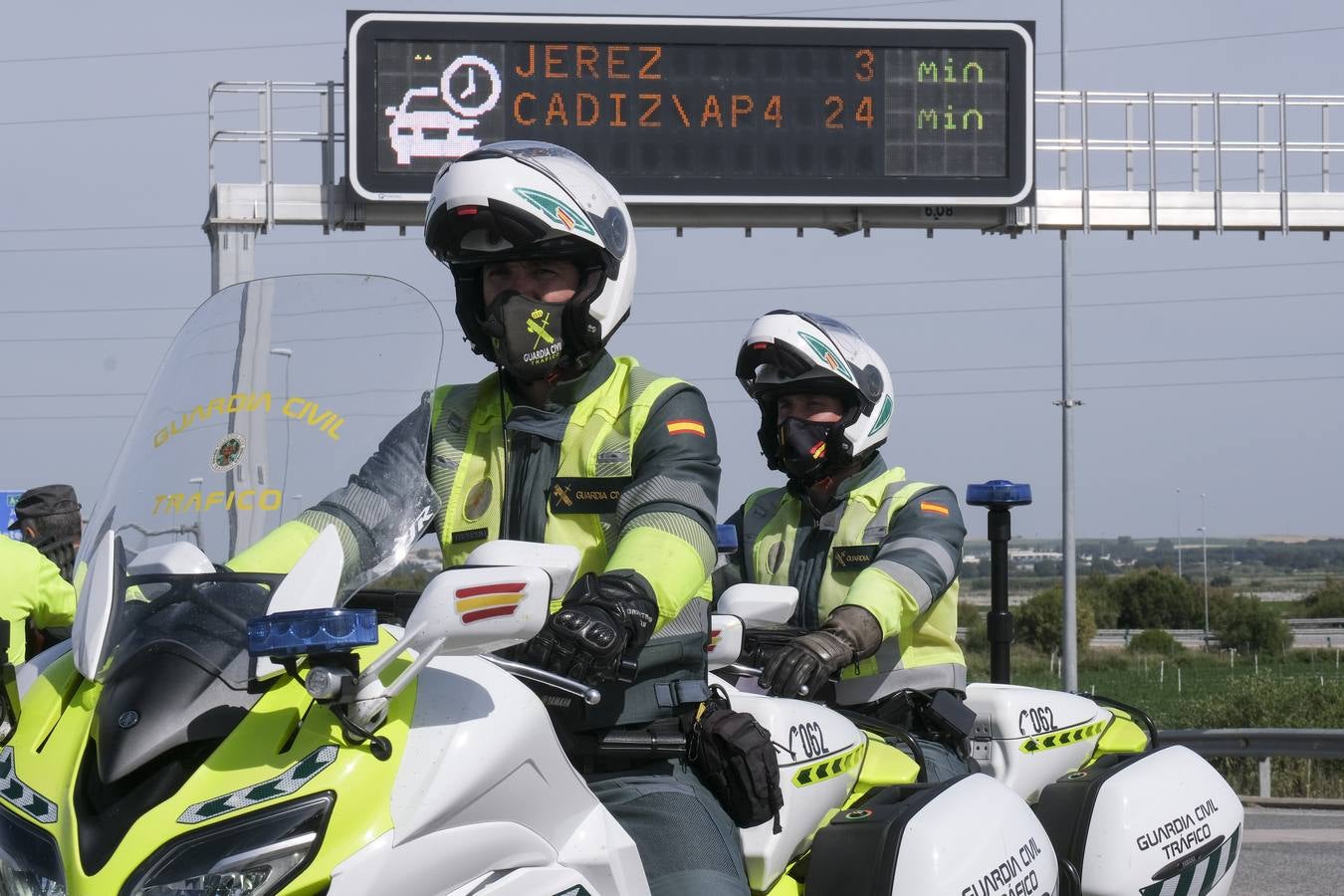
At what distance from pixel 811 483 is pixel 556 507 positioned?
7.97 feet

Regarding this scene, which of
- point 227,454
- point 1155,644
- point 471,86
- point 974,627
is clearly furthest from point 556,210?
point 1155,644

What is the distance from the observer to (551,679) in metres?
2.91

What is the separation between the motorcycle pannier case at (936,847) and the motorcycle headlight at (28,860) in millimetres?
1864

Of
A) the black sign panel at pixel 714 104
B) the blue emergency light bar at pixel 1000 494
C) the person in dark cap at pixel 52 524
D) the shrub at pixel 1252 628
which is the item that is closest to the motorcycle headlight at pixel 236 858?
the blue emergency light bar at pixel 1000 494

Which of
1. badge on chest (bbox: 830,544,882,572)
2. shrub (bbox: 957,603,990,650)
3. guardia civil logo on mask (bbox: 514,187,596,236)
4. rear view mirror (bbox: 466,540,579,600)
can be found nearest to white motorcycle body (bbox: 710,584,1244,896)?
badge on chest (bbox: 830,544,882,572)

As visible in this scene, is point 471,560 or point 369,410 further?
point 369,410

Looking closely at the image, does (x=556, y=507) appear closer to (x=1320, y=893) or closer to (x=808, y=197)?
(x=1320, y=893)

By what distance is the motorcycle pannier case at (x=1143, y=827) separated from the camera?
494 centimetres

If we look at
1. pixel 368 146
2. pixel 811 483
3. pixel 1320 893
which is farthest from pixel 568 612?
pixel 368 146

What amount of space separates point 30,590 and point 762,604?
4.12m

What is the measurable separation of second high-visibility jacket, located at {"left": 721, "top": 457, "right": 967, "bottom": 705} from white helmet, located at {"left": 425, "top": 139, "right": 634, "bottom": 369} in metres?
1.95

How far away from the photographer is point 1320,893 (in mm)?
8523

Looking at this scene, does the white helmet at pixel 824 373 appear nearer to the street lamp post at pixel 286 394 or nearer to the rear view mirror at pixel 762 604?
the rear view mirror at pixel 762 604

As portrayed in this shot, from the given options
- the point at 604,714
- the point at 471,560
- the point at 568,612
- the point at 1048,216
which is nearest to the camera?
the point at 471,560
